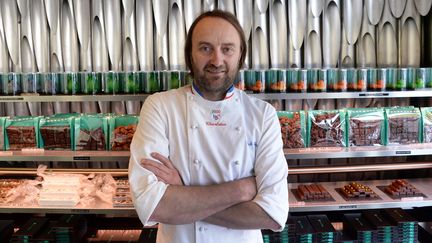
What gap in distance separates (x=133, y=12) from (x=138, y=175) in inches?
77.0

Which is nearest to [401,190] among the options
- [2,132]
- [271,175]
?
[271,175]

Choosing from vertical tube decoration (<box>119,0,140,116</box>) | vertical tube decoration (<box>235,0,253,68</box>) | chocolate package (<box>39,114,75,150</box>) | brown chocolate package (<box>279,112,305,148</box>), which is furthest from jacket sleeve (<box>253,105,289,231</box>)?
vertical tube decoration (<box>119,0,140,116</box>)

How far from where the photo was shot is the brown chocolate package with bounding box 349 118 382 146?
9.73ft

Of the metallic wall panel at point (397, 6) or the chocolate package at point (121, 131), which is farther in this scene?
the metallic wall panel at point (397, 6)

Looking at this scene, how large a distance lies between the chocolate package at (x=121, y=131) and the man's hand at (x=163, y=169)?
125 centimetres

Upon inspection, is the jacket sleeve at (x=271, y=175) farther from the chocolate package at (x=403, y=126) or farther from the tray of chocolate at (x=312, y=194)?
the chocolate package at (x=403, y=126)

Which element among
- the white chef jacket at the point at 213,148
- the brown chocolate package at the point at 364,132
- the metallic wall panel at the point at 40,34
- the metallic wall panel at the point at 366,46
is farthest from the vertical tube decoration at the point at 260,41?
the white chef jacket at the point at 213,148

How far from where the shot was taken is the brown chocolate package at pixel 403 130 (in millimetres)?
2975

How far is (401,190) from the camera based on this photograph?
118 inches

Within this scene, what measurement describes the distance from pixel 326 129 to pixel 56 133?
1671 millimetres

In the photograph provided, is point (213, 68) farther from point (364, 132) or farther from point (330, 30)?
point (330, 30)

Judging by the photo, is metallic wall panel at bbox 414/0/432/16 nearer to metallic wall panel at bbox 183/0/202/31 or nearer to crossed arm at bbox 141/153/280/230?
metallic wall panel at bbox 183/0/202/31

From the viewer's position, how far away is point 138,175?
1608mm

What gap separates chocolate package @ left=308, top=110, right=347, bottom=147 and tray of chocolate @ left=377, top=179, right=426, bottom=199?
457mm
